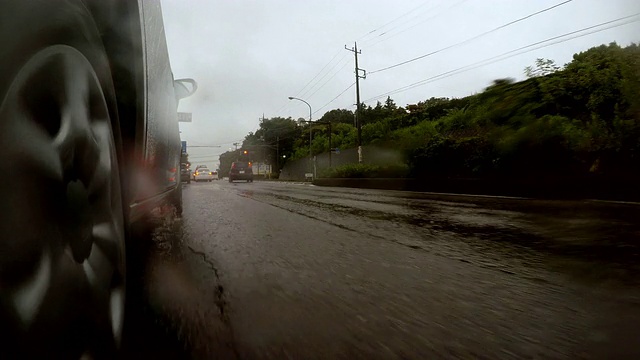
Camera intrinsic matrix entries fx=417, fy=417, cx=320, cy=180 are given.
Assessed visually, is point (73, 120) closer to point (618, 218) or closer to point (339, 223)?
point (339, 223)

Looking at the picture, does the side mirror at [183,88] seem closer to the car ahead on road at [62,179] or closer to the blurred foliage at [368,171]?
the car ahead on road at [62,179]

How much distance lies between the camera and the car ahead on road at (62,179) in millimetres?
979

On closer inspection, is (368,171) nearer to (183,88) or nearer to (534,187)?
(534,187)

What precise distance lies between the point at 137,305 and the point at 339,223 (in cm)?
385

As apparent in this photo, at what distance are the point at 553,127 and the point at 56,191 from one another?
14.2m

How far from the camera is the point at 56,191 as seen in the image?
116 cm

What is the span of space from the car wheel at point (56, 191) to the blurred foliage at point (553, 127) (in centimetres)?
1260

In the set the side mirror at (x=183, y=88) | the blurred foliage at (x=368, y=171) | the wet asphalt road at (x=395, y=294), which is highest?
the side mirror at (x=183, y=88)

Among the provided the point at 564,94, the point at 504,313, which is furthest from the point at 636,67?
the point at 504,313

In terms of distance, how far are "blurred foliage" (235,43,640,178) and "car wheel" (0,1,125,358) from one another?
1260cm

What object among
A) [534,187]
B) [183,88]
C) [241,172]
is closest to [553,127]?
[534,187]

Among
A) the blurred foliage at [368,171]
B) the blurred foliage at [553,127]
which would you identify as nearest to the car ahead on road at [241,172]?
the blurred foliage at [368,171]

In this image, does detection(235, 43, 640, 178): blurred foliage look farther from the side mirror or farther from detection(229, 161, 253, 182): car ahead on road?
detection(229, 161, 253, 182): car ahead on road

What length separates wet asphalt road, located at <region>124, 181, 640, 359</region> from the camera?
1844 mm
